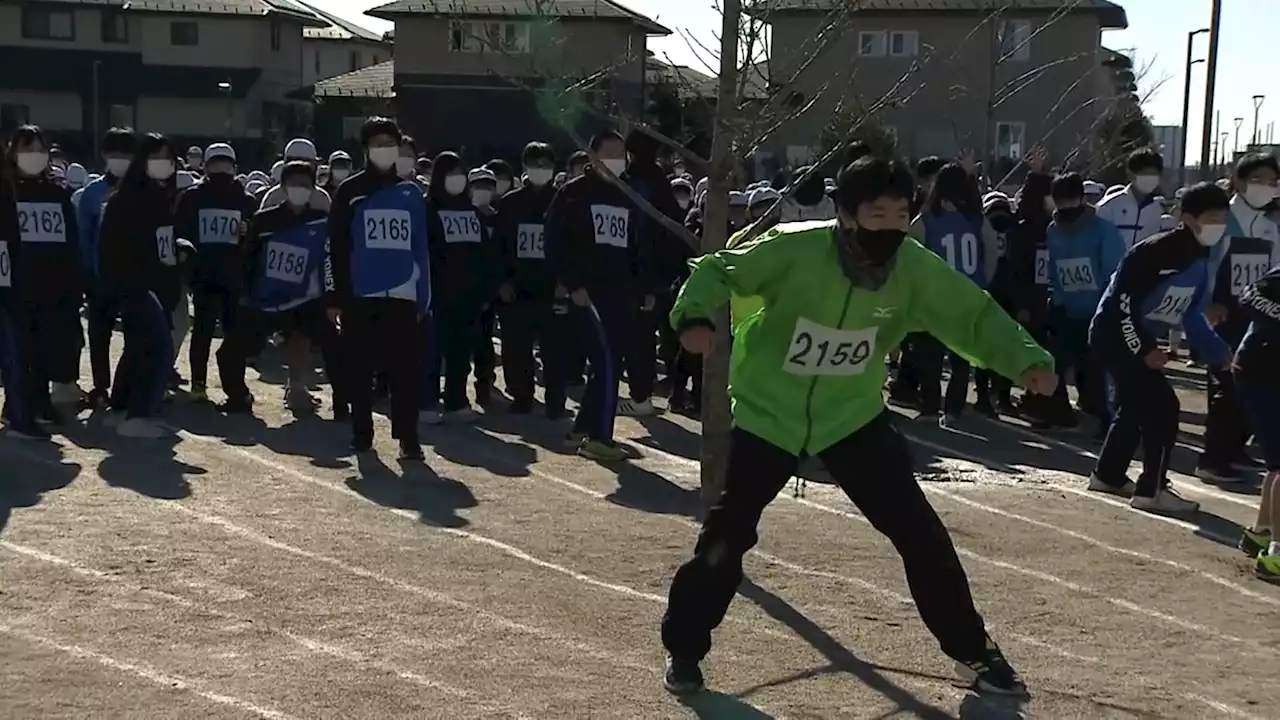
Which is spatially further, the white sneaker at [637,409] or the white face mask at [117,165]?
the white sneaker at [637,409]

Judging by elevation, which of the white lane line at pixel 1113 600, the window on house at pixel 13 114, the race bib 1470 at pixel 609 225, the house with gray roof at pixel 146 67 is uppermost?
the house with gray roof at pixel 146 67

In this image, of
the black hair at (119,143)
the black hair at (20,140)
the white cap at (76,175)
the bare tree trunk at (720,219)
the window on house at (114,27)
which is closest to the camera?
the bare tree trunk at (720,219)

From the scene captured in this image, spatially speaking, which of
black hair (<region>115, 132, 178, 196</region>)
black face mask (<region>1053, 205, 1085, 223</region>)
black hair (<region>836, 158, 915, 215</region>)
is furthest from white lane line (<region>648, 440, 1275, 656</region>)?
black hair (<region>115, 132, 178, 196</region>)

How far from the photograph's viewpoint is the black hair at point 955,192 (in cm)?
1207

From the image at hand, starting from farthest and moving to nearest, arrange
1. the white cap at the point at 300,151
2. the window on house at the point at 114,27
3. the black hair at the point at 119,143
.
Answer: the window on house at the point at 114,27 → the white cap at the point at 300,151 → the black hair at the point at 119,143

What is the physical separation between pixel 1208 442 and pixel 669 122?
194 inches

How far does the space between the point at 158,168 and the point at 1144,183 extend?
8.14 m

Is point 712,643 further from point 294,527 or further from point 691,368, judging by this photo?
point 691,368

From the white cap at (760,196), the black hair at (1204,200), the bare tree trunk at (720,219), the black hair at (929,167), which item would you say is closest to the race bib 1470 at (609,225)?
the white cap at (760,196)

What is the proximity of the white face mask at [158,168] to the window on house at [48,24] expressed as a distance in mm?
52320

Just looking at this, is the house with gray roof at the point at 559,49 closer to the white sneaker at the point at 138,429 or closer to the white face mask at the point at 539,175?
the white face mask at the point at 539,175

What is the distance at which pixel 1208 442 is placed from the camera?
36.0ft

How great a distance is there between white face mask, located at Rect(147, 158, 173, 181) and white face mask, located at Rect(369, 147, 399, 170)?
2082mm

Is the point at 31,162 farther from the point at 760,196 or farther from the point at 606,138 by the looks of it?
the point at 760,196
